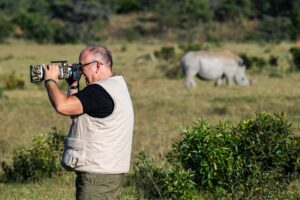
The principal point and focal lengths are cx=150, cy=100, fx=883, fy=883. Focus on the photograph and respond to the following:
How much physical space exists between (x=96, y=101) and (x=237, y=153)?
3.19 metres

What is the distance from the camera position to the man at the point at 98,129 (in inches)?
239

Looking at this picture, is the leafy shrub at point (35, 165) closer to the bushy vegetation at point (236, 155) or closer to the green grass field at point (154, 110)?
the green grass field at point (154, 110)

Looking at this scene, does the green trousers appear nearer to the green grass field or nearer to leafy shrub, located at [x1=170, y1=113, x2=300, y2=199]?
leafy shrub, located at [x1=170, y1=113, x2=300, y2=199]

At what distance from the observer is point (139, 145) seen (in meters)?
13.1

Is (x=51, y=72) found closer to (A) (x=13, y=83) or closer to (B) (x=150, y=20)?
(A) (x=13, y=83)

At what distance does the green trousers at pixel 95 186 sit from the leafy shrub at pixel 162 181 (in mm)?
2334

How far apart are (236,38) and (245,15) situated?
10123 mm

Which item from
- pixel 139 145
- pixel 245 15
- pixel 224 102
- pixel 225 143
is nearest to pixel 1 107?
pixel 224 102

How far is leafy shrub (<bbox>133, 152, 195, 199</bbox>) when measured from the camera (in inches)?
336

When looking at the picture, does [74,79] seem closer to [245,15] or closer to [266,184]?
A: [266,184]

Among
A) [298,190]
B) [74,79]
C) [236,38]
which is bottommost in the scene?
[298,190]

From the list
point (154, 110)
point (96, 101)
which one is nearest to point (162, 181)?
point (96, 101)

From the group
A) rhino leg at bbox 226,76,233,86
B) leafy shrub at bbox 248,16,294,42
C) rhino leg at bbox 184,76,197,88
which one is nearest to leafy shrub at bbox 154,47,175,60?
rhino leg at bbox 226,76,233,86

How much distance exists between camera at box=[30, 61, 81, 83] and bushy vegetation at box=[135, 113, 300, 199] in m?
2.62
